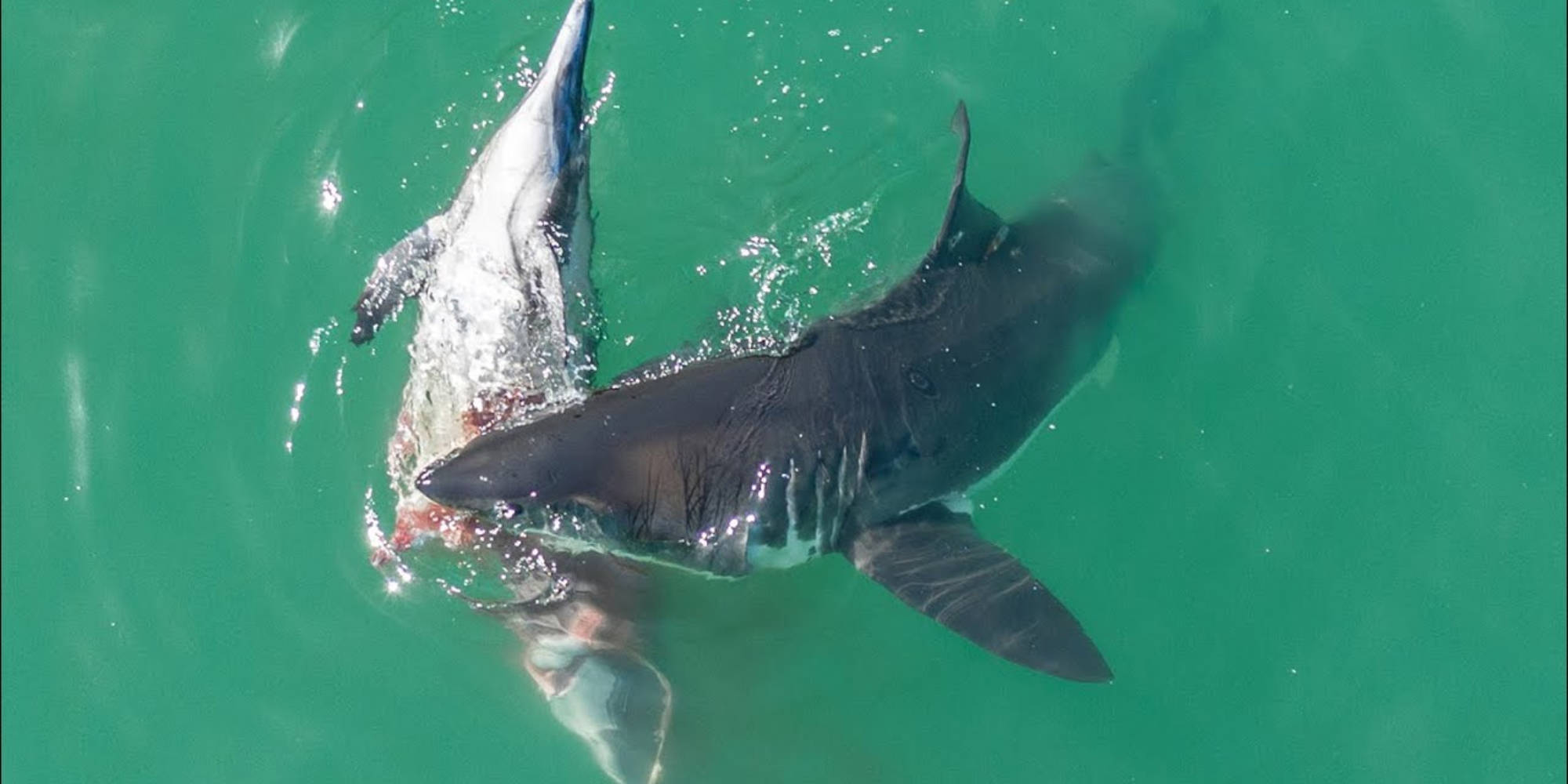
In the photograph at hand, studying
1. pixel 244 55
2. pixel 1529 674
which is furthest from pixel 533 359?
pixel 1529 674

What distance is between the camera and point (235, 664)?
375 inches

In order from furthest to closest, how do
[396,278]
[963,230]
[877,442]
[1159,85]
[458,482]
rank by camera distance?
[1159,85] → [396,278] → [963,230] → [877,442] → [458,482]

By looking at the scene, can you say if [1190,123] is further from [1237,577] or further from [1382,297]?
[1237,577]

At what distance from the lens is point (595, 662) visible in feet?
30.8

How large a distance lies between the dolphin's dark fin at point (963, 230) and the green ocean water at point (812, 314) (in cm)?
80

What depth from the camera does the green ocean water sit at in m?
9.64

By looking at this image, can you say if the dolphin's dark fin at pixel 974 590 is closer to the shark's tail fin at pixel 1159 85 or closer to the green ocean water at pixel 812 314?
the green ocean water at pixel 812 314

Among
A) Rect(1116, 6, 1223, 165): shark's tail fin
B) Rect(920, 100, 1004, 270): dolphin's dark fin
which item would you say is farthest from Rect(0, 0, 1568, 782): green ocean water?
Rect(920, 100, 1004, 270): dolphin's dark fin

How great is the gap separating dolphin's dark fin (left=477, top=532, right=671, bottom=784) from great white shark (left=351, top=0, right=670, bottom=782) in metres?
0.01

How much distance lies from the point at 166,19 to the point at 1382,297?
10.7 m

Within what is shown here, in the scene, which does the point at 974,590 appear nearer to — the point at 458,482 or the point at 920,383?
the point at 920,383

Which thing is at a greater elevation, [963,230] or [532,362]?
[963,230]

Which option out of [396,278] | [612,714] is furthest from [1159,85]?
[612,714]

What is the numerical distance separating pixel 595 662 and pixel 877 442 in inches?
103
